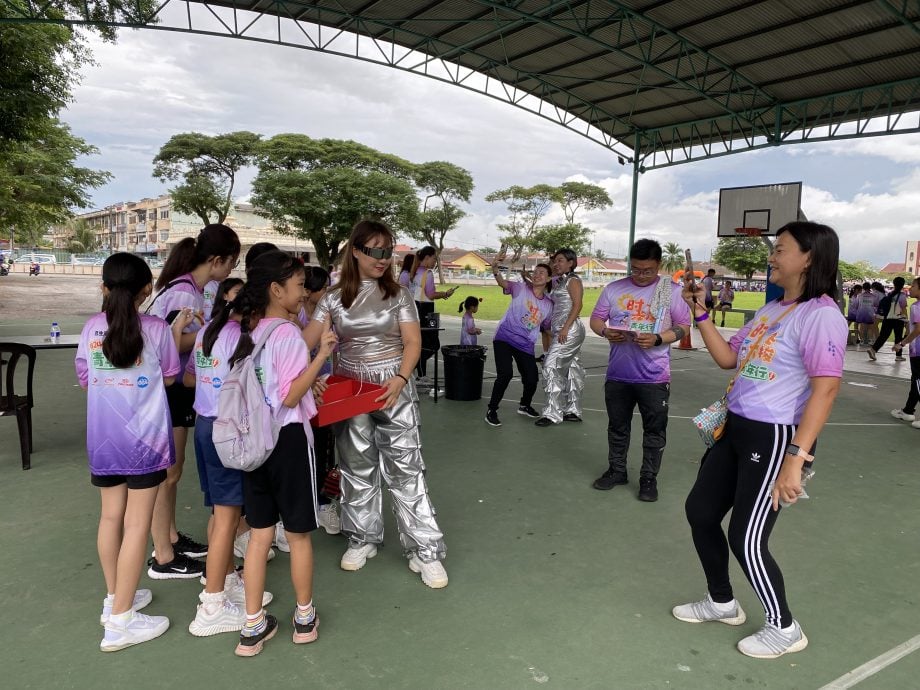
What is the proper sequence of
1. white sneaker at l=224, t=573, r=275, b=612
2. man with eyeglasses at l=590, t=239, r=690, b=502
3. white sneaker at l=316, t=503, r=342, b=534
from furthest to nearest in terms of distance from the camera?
man with eyeglasses at l=590, t=239, r=690, b=502 < white sneaker at l=316, t=503, r=342, b=534 < white sneaker at l=224, t=573, r=275, b=612

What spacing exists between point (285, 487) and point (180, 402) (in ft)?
3.11

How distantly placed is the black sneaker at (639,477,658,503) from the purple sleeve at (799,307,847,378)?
2094mm

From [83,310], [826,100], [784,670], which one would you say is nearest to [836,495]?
[784,670]

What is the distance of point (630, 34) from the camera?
11.7 m

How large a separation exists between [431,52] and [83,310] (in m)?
13.4

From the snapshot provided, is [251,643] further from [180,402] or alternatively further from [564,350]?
[564,350]

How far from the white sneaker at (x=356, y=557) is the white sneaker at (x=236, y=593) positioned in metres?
0.39

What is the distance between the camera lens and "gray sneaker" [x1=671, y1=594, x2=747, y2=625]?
8.37 feet

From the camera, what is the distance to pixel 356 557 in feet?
9.82

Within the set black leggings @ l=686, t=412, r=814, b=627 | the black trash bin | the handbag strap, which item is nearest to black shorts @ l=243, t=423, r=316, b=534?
black leggings @ l=686, t=412, r=814, b=627

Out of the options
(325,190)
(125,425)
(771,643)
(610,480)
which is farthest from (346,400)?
(325,190)

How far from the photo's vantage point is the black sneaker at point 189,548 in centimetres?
301

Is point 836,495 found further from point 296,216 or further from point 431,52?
point 296,216

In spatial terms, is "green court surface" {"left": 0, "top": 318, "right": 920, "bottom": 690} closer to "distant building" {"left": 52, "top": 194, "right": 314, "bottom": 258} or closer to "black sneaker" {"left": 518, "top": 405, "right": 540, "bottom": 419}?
"black sneaker" {"left": 518, "top": 405, "right": 540, "bottom": 419}
